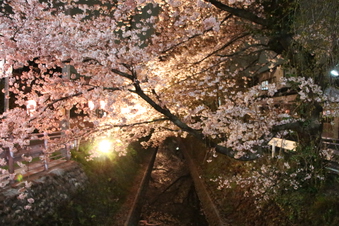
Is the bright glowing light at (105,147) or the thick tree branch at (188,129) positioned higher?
the thick tree branch at (188,129)

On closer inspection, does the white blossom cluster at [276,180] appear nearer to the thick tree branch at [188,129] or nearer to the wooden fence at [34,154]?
the thick tree branch at [188,129]

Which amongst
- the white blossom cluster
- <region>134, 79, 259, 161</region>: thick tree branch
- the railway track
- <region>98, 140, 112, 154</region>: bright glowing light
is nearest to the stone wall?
the railway track

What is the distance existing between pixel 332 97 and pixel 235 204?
5.39 metres

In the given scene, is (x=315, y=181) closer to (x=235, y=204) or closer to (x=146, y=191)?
(x=235, y=204)

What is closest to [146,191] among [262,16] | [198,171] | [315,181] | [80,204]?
[198,171]

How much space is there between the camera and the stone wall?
20.8 feet

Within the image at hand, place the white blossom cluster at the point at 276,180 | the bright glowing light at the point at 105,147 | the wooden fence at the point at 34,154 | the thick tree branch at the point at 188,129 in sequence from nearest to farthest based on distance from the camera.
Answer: the thick tree branch at the point at 188,129 → the wooden fence at the point at 34,154 → the white blossom cluster at the point at 276,180 → the bright glowing light at the point at 105,147

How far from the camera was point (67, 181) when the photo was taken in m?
9.32

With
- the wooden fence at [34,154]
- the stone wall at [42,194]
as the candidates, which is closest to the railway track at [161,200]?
the stone wall at [42,194]

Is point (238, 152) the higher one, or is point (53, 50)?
point (53, 50)

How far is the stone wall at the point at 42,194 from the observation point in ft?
20.8

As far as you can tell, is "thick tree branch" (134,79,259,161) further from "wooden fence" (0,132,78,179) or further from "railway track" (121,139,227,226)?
"railway track" (121,139,227,226)

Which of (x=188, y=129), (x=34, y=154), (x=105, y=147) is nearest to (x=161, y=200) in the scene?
(x=105, y=147)

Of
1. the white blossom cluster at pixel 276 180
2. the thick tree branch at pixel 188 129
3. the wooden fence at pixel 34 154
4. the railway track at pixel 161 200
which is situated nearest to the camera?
the thick tree branch at pixel 188 129
